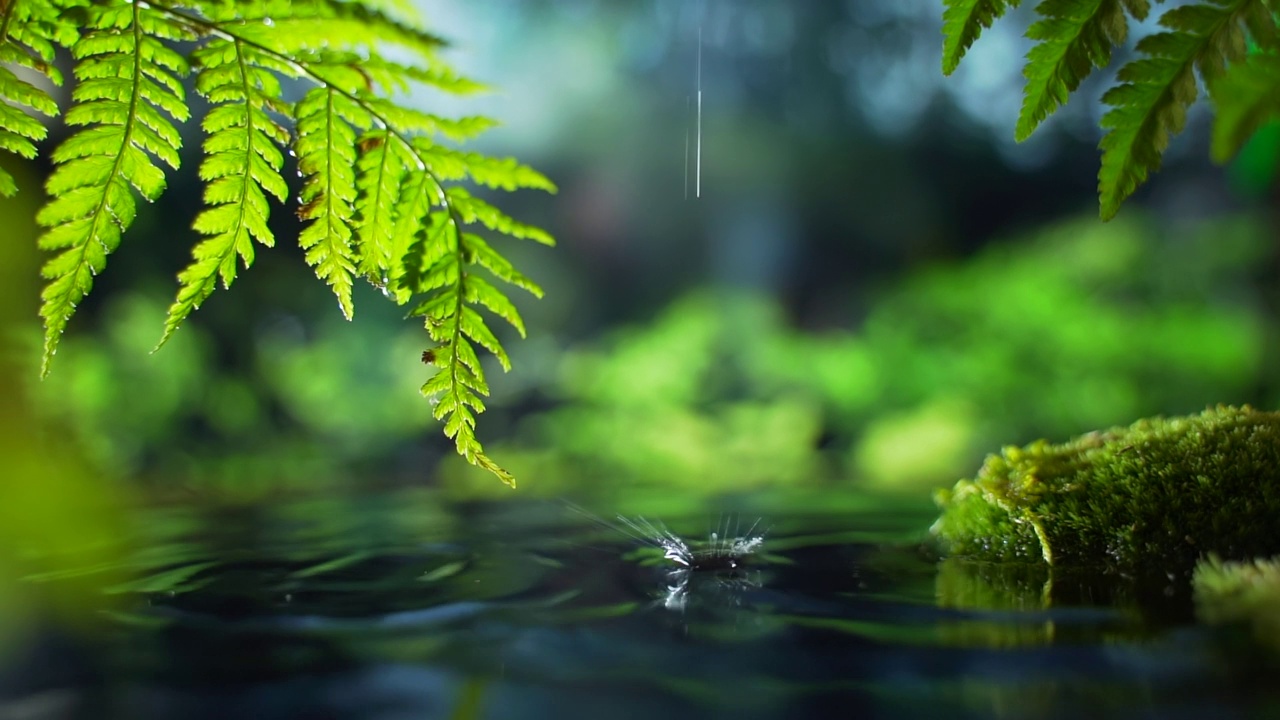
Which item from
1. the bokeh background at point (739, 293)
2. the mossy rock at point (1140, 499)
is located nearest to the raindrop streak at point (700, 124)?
the bokeh background at point (739, 293)

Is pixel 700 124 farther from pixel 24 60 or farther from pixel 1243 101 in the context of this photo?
pixel 1243 101

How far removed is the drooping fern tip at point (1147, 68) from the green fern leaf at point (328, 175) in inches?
23.7

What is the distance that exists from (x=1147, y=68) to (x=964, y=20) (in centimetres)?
17

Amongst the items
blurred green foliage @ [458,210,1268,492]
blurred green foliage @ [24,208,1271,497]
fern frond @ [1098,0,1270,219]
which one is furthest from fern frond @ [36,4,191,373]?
blurred green foliage @ [458,210,1268,492]

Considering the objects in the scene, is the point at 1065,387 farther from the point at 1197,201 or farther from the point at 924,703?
the point at 924,703

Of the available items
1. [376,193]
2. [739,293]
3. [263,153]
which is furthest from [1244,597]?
[739,293]

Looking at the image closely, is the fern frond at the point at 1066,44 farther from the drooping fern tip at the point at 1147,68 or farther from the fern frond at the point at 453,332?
the fern frond at the point at 453,332

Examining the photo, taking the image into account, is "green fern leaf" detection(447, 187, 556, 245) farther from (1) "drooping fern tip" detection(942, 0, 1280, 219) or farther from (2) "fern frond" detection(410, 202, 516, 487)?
(1) "drooping fern tip" detection(942, 0, 1280, 219)

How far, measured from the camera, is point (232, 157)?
2.67 ft

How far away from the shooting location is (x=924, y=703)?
0.54 m

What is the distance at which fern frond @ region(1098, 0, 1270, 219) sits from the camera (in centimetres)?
64

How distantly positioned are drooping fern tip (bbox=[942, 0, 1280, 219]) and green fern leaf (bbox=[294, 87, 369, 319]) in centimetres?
60

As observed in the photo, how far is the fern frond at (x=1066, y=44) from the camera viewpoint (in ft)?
2.38

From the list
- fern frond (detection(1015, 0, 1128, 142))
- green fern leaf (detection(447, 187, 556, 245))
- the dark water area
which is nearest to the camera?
the dark water area
